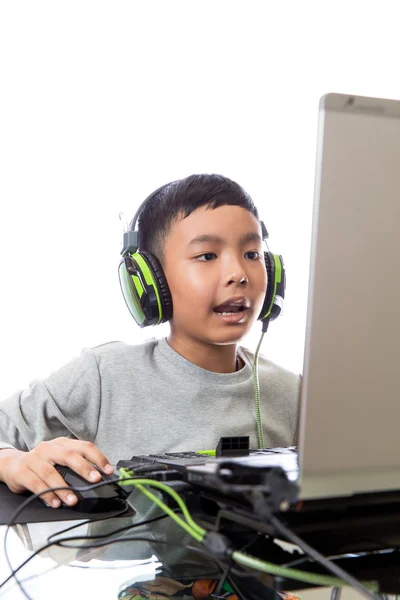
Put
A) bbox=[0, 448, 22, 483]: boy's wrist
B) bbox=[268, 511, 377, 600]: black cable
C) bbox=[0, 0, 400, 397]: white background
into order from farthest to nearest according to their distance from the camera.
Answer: bbox=[0, 0, 400, 397]: white background < bbox=[0, 448, 22, 483]: boy's wrist < bbox=[268, 511, 377, 600]: black cable

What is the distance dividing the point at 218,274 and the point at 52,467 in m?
0.49

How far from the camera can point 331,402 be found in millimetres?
484

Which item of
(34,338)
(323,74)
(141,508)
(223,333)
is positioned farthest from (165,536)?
(323,74)

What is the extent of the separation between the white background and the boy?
66 cm

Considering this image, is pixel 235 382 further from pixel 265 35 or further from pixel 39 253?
pixel 265 35

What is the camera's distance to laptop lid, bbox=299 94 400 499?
48 cm

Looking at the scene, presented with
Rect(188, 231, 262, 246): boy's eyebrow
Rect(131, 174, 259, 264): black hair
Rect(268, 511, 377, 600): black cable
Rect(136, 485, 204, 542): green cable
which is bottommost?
Rect(136, 485, 204, 542): green cable

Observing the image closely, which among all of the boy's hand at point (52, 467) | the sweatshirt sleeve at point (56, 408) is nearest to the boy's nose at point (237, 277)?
the sweatshirt sleeve at point (56, 408)

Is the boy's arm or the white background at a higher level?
the white background

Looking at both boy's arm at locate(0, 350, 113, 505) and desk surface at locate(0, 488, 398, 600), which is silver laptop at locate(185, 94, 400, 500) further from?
boy's arm at locate(0, 350, 113, 505)

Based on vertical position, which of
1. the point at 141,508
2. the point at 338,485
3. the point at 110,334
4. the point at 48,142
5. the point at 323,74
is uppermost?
the point at 323,74

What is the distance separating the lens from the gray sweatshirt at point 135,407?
4.07 feet

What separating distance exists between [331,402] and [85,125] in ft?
5.53

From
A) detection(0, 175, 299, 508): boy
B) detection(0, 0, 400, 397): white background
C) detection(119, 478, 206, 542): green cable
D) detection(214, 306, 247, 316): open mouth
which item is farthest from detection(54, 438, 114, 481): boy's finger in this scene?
detection(0, 0, 400, 397): white background
